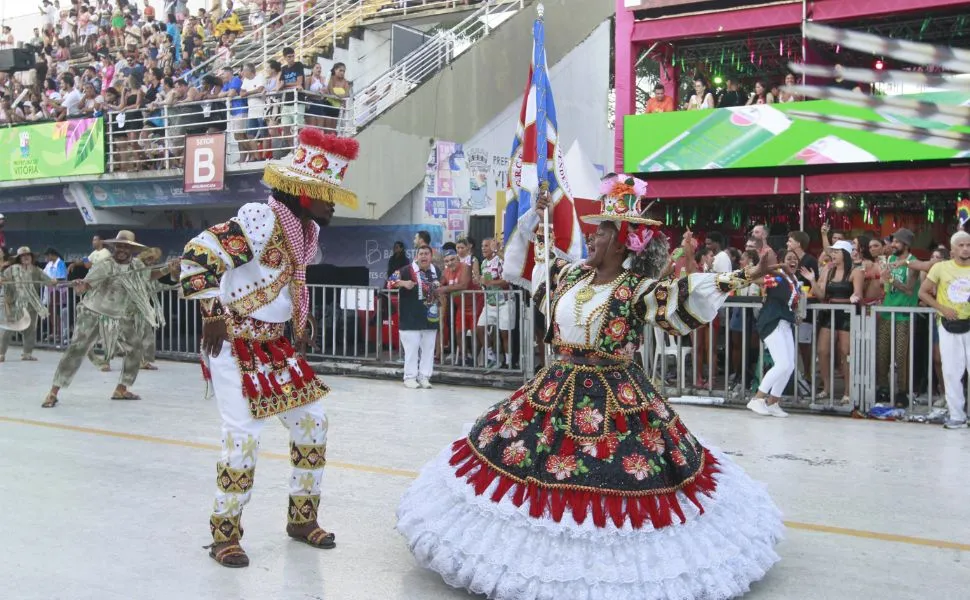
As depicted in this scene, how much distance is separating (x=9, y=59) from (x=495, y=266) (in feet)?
35.7

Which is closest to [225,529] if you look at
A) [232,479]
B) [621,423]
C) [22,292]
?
[232,479]

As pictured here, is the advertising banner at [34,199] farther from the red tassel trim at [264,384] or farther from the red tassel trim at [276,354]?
the red tassel trim at [264,384]

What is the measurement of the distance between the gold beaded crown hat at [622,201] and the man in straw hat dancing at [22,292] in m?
12.3

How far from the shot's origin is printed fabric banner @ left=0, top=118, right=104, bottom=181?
19.6m

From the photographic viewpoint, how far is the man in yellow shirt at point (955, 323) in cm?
948

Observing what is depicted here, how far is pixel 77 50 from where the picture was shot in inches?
1022

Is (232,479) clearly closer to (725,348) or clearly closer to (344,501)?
(344,501)

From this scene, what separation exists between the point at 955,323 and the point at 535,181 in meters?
5.68

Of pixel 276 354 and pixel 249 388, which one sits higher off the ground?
pixel 276 354

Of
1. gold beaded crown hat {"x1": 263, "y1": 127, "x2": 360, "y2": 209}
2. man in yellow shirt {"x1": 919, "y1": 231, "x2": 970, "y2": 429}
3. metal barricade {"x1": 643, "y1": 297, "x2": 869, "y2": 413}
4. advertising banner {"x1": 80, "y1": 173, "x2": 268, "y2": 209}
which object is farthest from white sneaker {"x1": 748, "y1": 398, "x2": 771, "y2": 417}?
advertising banner {"x1": 80, "y1": 173, "x2": 268, "y2": 209}

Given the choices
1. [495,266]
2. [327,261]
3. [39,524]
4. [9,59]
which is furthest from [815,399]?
[9,59]

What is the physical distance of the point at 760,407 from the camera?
10383 millimetres

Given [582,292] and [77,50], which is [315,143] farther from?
[77,50]

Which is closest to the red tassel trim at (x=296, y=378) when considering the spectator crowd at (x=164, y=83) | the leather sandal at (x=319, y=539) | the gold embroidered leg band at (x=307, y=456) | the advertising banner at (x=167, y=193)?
the gold embroidered leg band at (x=307, y=456)
